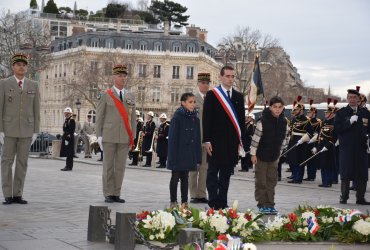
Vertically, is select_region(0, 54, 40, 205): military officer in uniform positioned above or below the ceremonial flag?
below

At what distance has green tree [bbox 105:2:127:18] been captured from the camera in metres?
159

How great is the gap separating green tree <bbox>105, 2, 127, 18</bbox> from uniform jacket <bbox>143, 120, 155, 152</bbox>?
12988 centimetres

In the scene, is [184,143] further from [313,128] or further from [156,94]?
[156,94]

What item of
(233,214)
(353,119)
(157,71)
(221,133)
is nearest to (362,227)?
(233,214)

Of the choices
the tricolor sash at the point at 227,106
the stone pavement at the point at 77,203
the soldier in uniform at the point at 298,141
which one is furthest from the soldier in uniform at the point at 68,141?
the tricolor sash at the point at 227,106

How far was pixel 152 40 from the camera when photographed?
119875 mm

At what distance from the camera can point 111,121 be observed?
1397cm

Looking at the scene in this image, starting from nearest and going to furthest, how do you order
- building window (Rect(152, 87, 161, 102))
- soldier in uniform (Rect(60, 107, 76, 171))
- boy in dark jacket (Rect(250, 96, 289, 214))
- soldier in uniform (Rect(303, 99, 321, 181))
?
boy in dark jacket (Rect(250, 96, 289, 214)) < soldier in uniform (Rect(303, 99, 321, 181)) < soldier in uniform (Rect(60, 107, 76, 171)) < building window (Rect(152, 87, 161, 102))

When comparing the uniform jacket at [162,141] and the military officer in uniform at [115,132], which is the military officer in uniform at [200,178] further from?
the uniform jacket at [162,141]

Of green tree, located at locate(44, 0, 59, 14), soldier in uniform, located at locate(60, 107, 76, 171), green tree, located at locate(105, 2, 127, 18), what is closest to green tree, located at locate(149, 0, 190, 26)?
green tree, located at locate(105, 2, 127, 18)

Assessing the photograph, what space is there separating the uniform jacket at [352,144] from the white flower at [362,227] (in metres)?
5.77

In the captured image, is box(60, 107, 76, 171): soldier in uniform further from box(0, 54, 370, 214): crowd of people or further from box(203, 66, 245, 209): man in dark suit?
box(203, 66, 245, 209): man in dark suit

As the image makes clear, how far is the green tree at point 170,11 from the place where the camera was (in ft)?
485

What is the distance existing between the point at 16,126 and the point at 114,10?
14832 centimetres
